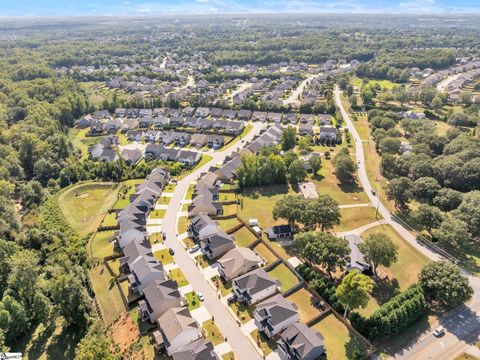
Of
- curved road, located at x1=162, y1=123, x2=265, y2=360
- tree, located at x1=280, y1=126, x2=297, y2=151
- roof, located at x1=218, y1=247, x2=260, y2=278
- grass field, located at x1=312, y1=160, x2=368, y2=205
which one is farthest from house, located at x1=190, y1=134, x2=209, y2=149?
roof, located at x1=218, y1=247, x2=260, y2=278

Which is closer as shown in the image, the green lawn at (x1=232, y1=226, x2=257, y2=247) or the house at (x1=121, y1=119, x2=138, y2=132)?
the green lawn at (x1=232, y1=226, x2=257, y2=247)

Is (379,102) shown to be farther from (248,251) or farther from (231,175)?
(248,251)

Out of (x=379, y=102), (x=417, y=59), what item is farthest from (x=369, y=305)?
(x=417, y=59)

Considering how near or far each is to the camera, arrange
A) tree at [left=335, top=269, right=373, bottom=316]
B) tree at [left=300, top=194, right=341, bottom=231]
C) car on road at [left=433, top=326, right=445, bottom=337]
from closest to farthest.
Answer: tree at [left=335, top=269, right=373, bottom=316] → car on road at [left=433, top=326, right=445, bottom=337] → tree at [left=300, top=194, right=341, bottom=231]

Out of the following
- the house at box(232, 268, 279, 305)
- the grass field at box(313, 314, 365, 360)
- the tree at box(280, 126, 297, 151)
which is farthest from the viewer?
the tree at box(280, 126, 297, 151)

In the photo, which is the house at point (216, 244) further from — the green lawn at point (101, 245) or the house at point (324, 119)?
the house at point (324, 119)

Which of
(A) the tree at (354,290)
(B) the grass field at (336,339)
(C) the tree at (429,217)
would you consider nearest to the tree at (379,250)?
(A) the tree at (354,290)

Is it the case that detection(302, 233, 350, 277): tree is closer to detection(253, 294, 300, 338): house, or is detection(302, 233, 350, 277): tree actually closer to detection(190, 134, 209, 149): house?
detection(253, 294, 300, 338): house
